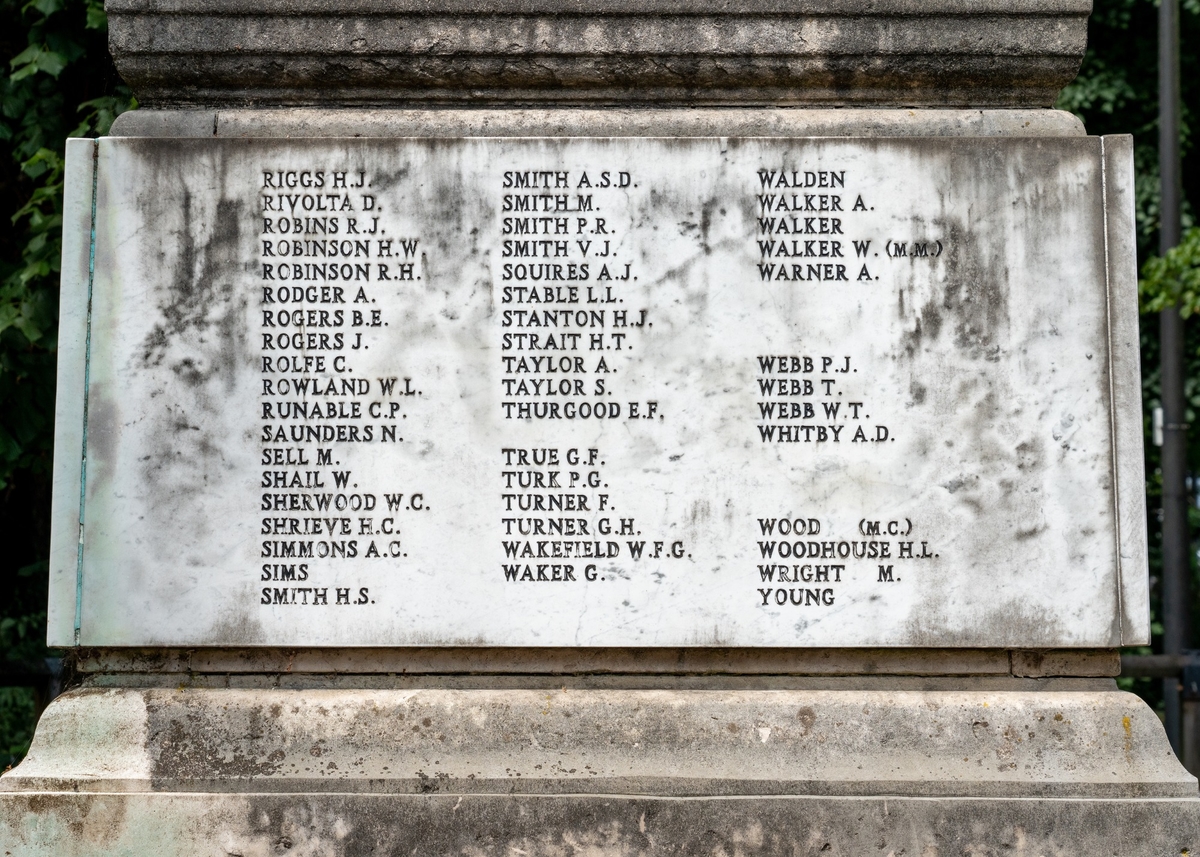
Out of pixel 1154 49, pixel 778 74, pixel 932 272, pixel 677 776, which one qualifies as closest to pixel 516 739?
pixel 677 776

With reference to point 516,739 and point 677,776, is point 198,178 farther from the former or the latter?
point 677,776

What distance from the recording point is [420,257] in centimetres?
360

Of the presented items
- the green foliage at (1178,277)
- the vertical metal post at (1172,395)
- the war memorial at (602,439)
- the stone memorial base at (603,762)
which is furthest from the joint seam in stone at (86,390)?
the vertical metal post at (1172,395)

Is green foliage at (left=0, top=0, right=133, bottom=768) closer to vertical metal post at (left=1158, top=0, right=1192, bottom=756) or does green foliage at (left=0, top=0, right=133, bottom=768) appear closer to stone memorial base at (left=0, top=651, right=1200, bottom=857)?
stone memorial base at (left=0, top=651, right=1200, bottom=857)

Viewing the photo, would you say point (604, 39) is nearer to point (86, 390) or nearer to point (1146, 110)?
point (86, 390)

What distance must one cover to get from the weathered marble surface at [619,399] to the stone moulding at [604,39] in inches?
10.6

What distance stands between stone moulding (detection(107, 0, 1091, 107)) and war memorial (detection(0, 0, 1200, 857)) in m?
0.01

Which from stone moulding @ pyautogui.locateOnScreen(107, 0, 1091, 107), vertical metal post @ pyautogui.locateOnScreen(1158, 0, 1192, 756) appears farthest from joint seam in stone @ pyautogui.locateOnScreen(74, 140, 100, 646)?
vertical metal post @ pyautogui.locateOnScreen(1158, 0, 1192, 756)

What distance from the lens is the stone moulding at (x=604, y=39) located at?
3.67m

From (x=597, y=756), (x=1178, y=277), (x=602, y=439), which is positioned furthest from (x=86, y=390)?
(x=1178, y=277)

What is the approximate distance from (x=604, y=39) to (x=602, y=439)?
1219 mm

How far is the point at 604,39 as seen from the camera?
3680mm

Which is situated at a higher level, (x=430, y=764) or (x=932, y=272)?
(x=932, y=272)

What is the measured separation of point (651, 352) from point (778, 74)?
96 centimetres
